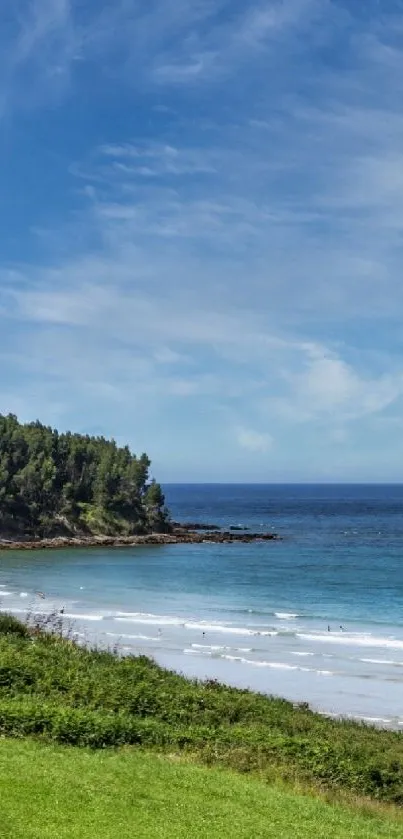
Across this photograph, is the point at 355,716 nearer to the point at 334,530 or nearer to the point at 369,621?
the point at 369,621

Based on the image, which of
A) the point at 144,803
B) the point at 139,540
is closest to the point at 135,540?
the point at 139,540

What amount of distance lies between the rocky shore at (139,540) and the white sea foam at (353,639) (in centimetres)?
5332

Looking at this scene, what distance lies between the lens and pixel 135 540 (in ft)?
326

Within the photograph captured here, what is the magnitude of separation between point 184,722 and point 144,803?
7.37 m

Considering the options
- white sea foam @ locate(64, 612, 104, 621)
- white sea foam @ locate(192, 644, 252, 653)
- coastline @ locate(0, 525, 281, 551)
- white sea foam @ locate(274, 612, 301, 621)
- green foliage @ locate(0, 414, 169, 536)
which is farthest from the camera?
green foliage @ locate(0, 414, 169, 536)

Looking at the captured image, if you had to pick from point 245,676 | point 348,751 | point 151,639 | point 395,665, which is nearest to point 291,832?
point 348,751

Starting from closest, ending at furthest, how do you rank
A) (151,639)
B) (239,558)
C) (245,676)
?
1. (245,676)
2. (151,639)
3. (239,558)

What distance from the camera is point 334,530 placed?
116m

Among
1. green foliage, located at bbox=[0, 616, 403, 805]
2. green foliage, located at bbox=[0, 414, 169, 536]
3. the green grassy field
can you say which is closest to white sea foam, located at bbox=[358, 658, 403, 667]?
the green grassy field

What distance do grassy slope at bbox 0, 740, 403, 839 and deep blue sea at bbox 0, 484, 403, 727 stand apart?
13344 mm

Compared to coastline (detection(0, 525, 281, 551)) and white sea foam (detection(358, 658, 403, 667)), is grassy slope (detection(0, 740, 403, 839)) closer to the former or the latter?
white sea foam (detection(358, 658, 403, 667))

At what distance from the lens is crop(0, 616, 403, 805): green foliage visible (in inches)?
617

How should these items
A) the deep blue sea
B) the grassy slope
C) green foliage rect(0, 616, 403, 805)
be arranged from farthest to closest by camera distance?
the deep blue sea, green foliage rect(0, 616, 403, 805), the grassy slope

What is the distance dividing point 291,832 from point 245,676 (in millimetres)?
20458
